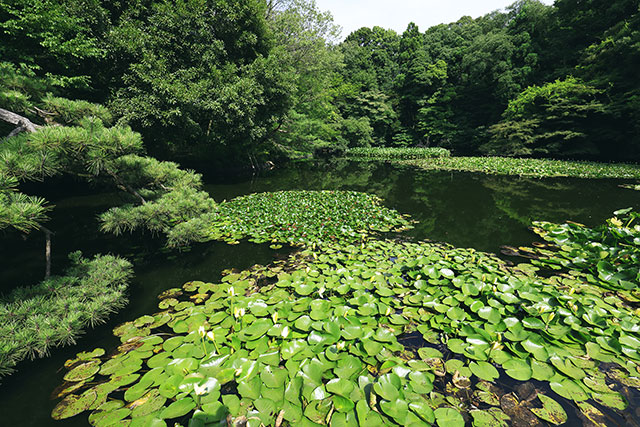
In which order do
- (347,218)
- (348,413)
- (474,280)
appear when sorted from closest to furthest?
(348,413) → (474,280) → (347,218)

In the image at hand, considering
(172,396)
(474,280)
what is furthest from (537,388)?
(172,396)

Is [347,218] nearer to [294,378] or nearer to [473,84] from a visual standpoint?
[294,378]

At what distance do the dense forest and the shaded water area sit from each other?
7.54ft

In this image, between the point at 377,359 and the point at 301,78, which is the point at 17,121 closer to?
the point at 377,359

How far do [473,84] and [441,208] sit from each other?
91.9 feet

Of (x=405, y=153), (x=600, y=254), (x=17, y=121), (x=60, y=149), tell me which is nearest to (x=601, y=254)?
(x=600, y=254)

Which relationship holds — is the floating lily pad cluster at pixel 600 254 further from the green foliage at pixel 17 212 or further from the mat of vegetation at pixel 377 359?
the green foliage at pixel 17 212

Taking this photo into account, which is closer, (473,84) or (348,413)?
(348,413)

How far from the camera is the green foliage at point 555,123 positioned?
16.9 m

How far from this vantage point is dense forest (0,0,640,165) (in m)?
7.53

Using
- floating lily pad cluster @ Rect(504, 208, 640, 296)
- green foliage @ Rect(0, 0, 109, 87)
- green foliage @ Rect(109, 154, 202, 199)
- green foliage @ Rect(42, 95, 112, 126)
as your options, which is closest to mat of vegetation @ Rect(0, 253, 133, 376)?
green foliage @ Rect(109, 154, 202, 199)

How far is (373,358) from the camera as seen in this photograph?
192cm

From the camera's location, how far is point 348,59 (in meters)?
35.2

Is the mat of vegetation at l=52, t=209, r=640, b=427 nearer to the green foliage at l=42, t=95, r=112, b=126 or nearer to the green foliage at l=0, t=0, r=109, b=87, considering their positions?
the green foliage at l=42, t=95, r=112, b=126
